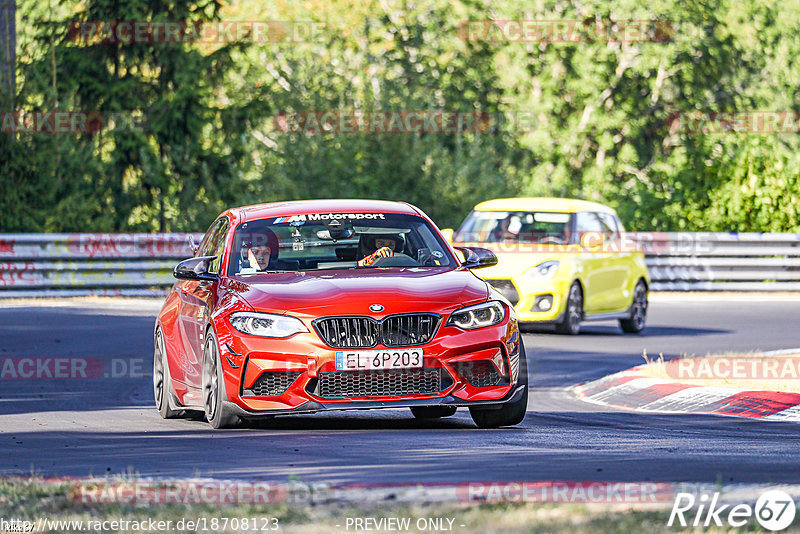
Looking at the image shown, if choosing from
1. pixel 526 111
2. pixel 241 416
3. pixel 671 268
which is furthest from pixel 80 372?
pixel 526 111

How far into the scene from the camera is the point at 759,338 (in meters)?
19.9

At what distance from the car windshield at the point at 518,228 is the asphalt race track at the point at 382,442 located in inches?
176

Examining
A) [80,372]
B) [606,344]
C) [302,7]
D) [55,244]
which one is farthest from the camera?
[302,7]

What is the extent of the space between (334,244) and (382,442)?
2.08 meters

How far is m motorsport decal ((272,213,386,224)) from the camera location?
1134 centimetres

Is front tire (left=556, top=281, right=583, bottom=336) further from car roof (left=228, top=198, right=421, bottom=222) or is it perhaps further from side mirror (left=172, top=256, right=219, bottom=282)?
side mirror (left=172, top=256, right=219, bottom=282)

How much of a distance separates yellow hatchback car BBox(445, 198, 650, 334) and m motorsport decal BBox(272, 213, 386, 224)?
29.3 ft

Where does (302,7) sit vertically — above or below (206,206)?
above

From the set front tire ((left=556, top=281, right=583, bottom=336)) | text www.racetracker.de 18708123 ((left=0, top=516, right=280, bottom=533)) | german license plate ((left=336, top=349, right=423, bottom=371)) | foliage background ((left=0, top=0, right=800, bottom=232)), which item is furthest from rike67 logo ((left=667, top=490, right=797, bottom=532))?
foliage background ((left=0, top=0, right=800, bottom=232))

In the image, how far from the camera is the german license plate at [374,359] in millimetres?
9836

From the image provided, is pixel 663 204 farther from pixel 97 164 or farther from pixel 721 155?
pixel 97 164

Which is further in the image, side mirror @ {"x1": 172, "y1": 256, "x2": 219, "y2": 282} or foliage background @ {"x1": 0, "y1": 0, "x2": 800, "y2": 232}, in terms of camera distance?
foliage background @ {"x1": 0, "y1": 0, "x2": 800, "y2": 232}

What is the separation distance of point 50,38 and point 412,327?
91.3 ft

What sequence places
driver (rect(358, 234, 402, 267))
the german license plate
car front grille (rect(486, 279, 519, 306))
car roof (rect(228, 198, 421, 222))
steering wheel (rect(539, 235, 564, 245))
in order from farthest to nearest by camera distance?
steering wheel (rect(539, 235, 564, 245)), car front grille (rect(486, 279, 519, 306)), car roof (rect(228, 198, 421, 222)), driver (rect(358, 234, 402, 267)), the german license plate
